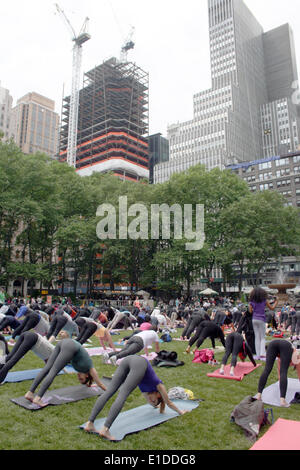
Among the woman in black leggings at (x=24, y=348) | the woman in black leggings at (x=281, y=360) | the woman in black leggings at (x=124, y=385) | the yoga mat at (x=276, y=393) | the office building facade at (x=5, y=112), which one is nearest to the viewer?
the woman in black leggings at (x=124, y=385)

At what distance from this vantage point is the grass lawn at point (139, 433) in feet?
15.2

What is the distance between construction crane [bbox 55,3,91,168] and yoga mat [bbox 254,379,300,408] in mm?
123460

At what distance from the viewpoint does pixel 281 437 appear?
15.8 ft

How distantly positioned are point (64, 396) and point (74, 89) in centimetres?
14493

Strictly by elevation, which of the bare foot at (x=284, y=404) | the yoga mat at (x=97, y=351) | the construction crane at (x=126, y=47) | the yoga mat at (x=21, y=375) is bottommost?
the yoga mat at (x=97, y=351)

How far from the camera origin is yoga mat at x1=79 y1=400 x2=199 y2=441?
5.08 m

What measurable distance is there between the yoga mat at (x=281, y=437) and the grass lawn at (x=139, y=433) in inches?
7.2

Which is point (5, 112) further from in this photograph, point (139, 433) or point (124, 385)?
point (139, 433)

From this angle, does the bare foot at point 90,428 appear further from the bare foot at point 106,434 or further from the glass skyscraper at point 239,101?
the glass skyscraper at point 239,101

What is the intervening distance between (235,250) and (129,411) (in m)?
39.2

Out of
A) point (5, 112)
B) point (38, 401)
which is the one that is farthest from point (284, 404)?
point (5, 112)

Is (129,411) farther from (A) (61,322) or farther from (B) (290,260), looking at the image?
(B) (290,260)

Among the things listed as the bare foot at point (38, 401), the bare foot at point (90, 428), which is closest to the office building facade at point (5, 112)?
the bare foot at point (38, 401)

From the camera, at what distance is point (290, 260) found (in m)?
78.4
